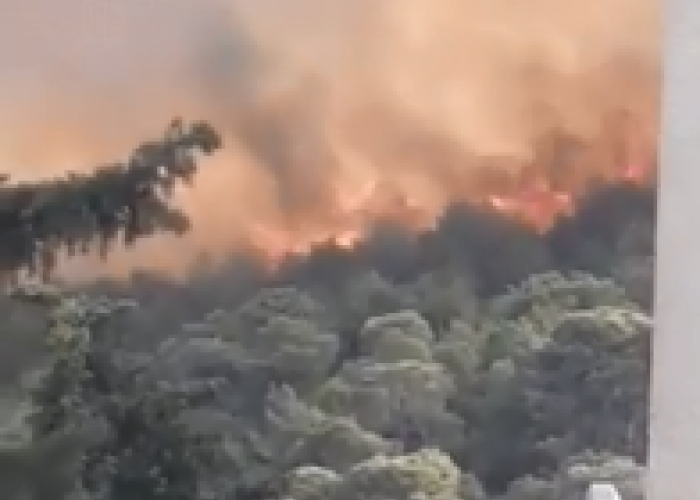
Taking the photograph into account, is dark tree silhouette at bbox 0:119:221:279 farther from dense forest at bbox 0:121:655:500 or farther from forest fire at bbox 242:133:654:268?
forest fire at bbox 242:133:654:268

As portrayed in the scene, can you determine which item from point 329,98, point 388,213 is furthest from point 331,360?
point 329,98

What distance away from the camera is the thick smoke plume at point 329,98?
275cm

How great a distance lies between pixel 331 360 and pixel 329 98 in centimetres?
49

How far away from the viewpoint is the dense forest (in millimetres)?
2746

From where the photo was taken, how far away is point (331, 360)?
2.76m

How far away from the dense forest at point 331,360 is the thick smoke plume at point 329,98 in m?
0.06

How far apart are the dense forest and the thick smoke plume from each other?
6cm

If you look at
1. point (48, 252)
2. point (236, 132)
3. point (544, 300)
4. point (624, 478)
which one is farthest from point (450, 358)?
point (48, 252)

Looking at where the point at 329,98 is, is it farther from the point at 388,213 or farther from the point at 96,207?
the point at 96,207

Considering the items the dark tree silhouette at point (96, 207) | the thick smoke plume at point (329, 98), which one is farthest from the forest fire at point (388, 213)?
Result: the dark tree silhouette at point (96, 207)

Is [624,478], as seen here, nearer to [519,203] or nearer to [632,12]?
[519,203]

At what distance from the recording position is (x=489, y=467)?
9.04ft

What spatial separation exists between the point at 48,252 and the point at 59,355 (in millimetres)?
196

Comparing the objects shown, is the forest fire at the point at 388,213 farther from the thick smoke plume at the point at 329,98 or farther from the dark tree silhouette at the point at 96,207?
the dark tree silhouette at the point at 96,207
